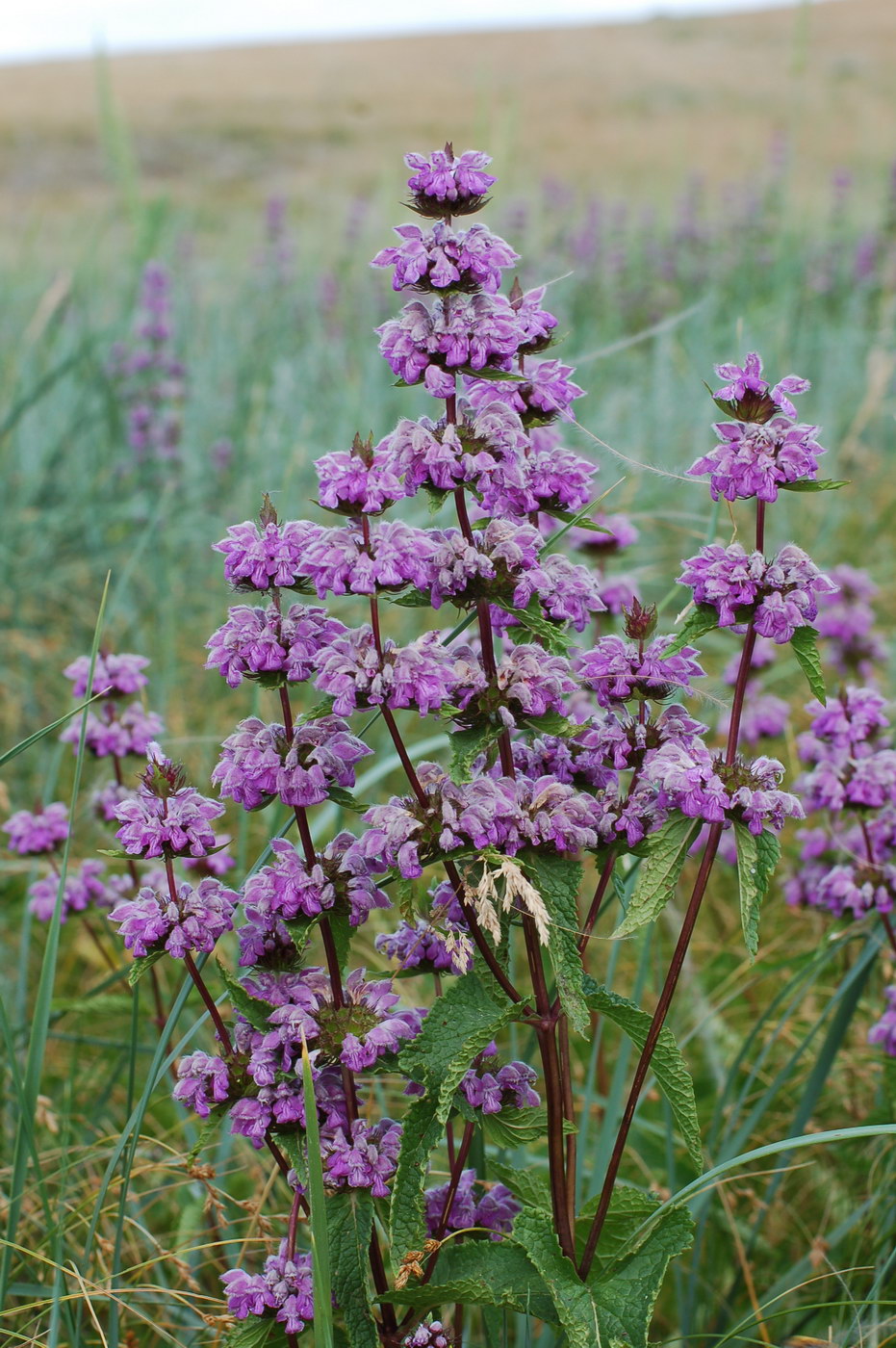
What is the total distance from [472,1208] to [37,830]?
47.6 inches

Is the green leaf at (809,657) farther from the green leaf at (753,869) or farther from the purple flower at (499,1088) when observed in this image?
the purple flower at (499,1088)

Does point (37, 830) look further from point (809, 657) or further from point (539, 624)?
point (809, 657)

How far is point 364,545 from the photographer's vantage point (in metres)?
1.32

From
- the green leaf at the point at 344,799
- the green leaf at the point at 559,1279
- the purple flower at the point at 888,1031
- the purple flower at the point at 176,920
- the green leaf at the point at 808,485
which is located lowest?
the purple flower at the point at 888,1031

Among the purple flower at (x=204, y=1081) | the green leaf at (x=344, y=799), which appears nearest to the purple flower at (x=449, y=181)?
the green leaf at (x=344, y=799)

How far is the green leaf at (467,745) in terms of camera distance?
131cm

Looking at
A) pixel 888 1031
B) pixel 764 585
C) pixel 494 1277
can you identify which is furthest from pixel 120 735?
pixel 888 1031

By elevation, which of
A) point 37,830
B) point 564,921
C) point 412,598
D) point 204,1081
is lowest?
point 37,830

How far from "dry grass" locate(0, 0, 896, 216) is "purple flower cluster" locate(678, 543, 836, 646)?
14.0m

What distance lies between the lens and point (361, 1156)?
143 centimetres

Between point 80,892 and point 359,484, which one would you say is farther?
point 80,892

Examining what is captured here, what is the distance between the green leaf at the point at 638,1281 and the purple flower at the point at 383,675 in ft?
2.27

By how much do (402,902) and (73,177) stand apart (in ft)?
115

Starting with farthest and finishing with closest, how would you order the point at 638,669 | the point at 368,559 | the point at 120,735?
the point at 120,735 → the point at 638,669 → the point at 368,559
